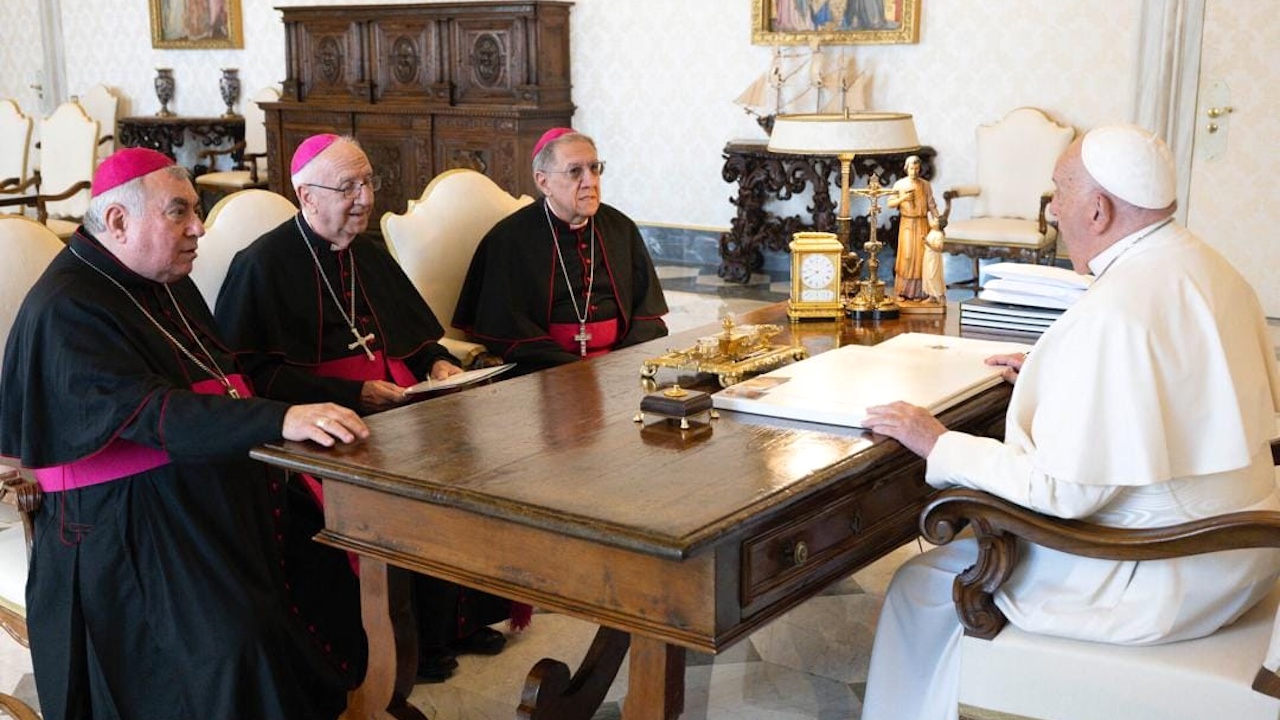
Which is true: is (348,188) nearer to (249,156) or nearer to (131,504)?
(131,504)

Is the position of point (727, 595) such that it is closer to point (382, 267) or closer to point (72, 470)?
point (72, 470)

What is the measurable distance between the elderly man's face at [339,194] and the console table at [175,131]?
9.21 m

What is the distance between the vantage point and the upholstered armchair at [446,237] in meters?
4.42

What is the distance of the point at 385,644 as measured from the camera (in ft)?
9.17

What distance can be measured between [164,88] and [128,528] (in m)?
11.2

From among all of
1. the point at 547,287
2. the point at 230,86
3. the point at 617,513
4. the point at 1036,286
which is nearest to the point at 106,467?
the point at 617,513

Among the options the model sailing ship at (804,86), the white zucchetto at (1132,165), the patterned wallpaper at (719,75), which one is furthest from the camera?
the model sailing ship at (804,86)

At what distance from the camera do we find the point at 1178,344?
2.37 m

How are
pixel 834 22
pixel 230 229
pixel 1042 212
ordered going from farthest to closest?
1. pixel 834 22
2. pixel 1042 212
3. pixel 230 229

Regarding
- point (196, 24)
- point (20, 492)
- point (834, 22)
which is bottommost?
point (20, 492)

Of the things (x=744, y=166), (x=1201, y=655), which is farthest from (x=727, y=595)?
(x=744, y=166)

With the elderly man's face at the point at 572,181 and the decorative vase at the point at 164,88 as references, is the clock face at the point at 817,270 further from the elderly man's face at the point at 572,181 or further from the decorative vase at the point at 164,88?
the decorative vase at the point at 164,88

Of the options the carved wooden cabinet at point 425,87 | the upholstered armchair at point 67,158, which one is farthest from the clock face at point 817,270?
the upholstered armchair at point 67,158

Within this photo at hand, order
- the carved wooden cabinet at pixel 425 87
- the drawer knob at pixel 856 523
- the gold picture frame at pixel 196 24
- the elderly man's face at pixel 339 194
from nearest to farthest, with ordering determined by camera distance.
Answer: the drawer knob at pixel 856 523 < the elderly man's face at pixel 339 194 < the carved wooden cabinet at pixel 425 87 < the gold picture frame at pixel 196 24
